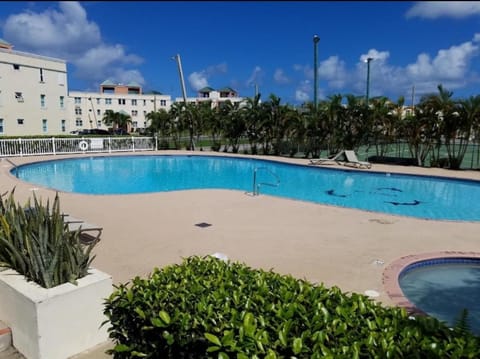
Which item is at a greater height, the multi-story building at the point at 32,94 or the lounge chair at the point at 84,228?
the multi-story building at the point at 32,94

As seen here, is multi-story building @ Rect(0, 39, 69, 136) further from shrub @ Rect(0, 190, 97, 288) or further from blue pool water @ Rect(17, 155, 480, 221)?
shrub @ Rect(0, 190, 97, 288)

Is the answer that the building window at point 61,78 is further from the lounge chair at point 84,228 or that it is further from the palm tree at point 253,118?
the lounge chair at point 84,228

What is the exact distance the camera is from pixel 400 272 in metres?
5.81

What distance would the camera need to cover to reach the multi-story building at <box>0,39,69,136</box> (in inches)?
1453

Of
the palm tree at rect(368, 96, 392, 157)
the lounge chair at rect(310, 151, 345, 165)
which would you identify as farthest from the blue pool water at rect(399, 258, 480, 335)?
the palm tree at rect(368, 96, 392, 157)

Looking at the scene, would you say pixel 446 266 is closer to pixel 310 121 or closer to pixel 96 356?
pixel 96 356

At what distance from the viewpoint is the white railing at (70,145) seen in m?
24.0

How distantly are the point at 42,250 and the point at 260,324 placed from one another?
8.16ft

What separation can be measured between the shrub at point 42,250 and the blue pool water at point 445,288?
4.36 meters

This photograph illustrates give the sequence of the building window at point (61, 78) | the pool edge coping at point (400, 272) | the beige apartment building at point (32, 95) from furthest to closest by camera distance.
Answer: the building window at point (61, 78), the beige apartment building at point (32, 95), the pool edge coping at point (400, 272)

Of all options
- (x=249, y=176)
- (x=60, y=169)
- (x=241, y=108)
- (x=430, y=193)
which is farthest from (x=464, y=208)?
(x=60, y=169)

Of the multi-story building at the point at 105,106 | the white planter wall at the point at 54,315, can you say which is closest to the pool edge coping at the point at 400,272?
the white planter wall at the point at 54,315

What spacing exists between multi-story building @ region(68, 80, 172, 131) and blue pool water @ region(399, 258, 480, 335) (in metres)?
61.8

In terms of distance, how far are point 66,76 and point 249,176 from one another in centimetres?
3262
